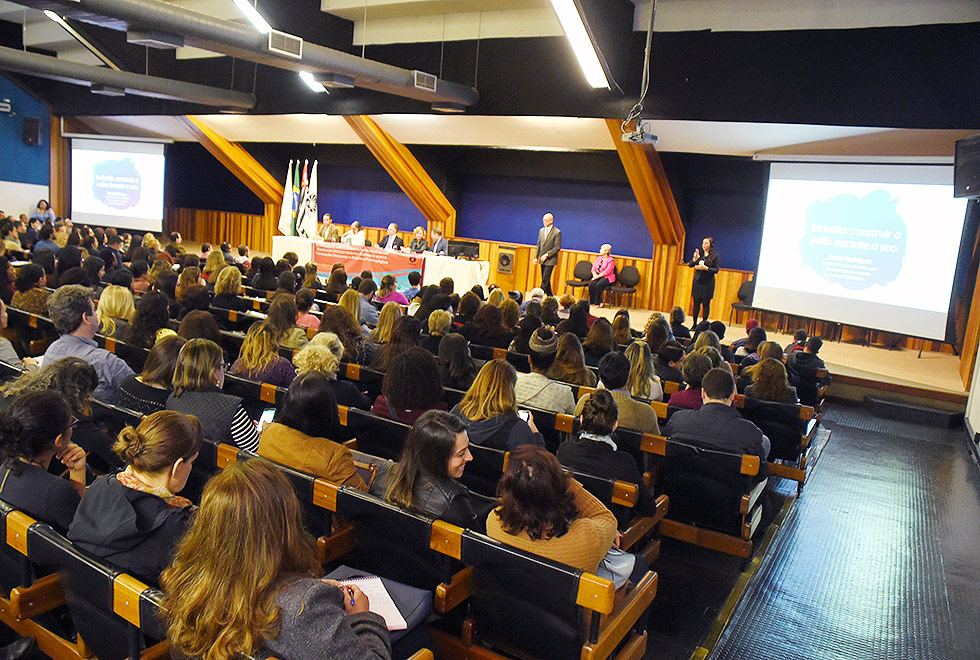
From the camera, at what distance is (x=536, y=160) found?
12.9 metres

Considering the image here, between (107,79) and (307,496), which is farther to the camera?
(107,79)

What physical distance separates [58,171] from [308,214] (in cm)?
695

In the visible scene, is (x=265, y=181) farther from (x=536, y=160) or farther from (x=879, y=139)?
(x=879, y=139)

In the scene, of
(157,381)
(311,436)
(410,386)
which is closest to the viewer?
(311,436)

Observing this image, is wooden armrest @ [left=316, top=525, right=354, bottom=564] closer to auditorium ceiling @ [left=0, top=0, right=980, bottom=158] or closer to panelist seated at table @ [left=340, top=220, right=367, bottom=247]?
auditorium ceiling @ [left=0, top=0, right=980, bottom=158]

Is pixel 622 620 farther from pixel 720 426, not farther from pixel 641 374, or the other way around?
pixel 641 374

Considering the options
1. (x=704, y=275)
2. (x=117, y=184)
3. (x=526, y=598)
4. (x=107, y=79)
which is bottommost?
(x=526, y=598)

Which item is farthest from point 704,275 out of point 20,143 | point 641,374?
point 20,143

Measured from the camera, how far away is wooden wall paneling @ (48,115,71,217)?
16328 millimetres

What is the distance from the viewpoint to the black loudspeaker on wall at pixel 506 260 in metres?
12.6

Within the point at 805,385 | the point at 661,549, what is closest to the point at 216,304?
the point at 661,549

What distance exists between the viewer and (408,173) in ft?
42.6

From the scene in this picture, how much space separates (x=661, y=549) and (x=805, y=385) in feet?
8.37

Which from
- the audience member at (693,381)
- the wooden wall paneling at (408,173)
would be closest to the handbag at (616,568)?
the audience member at (693,381)
